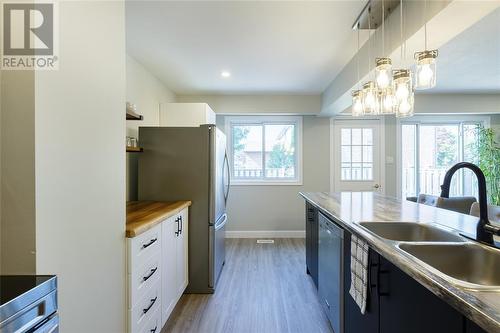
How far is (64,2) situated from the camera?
1.01 meters

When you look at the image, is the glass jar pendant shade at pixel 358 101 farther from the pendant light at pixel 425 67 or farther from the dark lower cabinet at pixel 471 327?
the dark lower cabinet at pixel 471 327

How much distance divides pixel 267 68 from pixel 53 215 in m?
2.79

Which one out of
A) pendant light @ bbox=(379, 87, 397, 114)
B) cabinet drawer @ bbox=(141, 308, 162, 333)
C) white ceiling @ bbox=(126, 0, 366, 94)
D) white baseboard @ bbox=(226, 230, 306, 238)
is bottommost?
white baseboard @ bbox=(226, 230, 306, 238)

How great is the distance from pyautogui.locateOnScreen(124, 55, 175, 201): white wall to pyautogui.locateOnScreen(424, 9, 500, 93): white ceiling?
3308mm

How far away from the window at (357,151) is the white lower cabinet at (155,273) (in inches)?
135

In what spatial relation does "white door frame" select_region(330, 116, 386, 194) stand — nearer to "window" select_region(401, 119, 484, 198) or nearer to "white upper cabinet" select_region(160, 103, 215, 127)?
"window" select_region(401, 119, 484, 198)

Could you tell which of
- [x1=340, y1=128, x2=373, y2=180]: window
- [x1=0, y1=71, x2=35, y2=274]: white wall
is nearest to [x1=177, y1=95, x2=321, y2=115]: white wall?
[x1=340, y1=128, x2=373, y2=180]: window

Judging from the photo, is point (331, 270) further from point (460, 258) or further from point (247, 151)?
point (247, 151)

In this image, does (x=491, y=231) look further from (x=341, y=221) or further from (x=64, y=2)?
(x=64, y=2)

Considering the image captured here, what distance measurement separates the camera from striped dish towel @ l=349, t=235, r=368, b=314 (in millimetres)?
1351

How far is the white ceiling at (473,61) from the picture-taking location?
2270 millimetres

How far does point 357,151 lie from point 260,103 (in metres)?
2.06

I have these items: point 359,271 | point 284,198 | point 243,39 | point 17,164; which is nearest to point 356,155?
point 284,198

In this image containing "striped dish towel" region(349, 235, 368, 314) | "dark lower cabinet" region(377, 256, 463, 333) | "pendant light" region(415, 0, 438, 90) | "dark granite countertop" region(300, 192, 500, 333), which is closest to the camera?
"dark granite countertop" region(300, 192, 500, 333)
